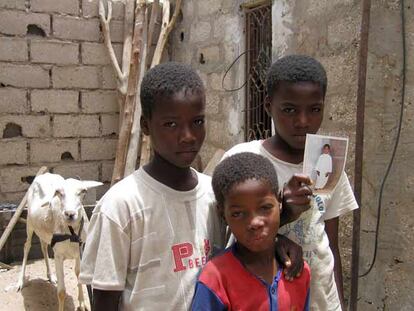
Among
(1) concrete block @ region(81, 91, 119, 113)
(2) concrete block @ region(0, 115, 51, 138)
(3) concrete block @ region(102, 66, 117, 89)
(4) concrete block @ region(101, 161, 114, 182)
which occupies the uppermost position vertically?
(3) concrete block @ region(102, 66, 117, 89)

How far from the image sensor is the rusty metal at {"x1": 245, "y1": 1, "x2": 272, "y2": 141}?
436 centimetres

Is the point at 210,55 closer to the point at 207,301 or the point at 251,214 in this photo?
the point at 251,214

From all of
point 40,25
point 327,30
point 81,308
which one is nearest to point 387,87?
point 327,30

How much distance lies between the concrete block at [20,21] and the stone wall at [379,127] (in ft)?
11.8

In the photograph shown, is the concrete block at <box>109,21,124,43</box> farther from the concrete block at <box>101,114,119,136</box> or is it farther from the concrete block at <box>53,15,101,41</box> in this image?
the concrete block at <box>101,114,119,136</box>

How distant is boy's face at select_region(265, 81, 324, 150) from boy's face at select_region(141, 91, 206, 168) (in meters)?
0.36

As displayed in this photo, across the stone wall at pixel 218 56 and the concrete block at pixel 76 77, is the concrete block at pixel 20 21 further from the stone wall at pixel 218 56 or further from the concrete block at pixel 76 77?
the stone wall at pixel 218 56

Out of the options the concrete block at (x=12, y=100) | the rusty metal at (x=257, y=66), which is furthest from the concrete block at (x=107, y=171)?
the rusty metal at (x=257, y=66)

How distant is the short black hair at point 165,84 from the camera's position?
1377mm

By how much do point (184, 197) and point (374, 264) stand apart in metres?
1.97

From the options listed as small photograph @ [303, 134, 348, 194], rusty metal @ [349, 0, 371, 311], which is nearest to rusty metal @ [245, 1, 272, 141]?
rusty metal @ [349, 0, 371, 311]

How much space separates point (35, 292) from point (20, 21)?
9.98 feet

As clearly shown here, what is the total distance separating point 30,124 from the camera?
18.4 ft

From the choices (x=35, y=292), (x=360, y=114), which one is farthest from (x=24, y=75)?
(x=360, y=114)
